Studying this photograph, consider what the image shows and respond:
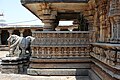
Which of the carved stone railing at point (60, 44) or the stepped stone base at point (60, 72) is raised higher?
the carved stone railing at point (60, 44)

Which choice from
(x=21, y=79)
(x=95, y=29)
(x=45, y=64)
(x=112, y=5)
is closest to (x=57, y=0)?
(x=95, y=29)

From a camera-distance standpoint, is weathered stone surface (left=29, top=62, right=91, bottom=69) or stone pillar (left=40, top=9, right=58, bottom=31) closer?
weathered stone surface (left=29, top=62, right=91, bottom=69)

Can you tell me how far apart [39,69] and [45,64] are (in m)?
0.29

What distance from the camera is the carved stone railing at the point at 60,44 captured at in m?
8.23

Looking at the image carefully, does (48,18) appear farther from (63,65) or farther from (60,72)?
(60,72)

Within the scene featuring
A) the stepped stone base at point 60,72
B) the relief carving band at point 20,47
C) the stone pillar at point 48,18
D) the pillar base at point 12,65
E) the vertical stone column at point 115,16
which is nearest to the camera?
the vertical stone column at point 115,16

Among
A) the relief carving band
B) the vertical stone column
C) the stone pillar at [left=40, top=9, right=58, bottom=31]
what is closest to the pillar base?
the relief carving band

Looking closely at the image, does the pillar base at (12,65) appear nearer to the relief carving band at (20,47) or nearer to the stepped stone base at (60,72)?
the relief carving band at (20,47)

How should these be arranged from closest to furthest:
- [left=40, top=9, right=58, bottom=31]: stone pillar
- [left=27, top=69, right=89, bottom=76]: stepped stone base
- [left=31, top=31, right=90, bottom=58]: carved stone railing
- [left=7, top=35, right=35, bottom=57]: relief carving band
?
[left=27, top=69, right=89, bottom=76]: stepped stone base < [left=31, top=31, right=90, bottom=58]: carved stone railing < [left=40, top=9, right=58, bottom=31]: stone pillar < [left=7, top=35, right=35, bottom=57]: relief carving band

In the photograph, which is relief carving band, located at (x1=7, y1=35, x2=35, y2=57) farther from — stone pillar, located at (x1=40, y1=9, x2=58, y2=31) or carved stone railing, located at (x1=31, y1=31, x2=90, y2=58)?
carved stone railing, located at (x1=31, y1=31, x2=90, y2=58)

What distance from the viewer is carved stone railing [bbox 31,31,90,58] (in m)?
8.23

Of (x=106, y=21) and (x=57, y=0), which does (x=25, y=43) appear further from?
(x=106, y=21)

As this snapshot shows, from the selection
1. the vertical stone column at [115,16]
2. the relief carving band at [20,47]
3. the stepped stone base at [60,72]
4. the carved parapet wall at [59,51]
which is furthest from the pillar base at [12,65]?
the vertical stone column at [115,16]

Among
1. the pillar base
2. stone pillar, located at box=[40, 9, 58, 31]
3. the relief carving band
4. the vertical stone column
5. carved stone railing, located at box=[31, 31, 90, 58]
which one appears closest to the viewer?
the vertical stone column
